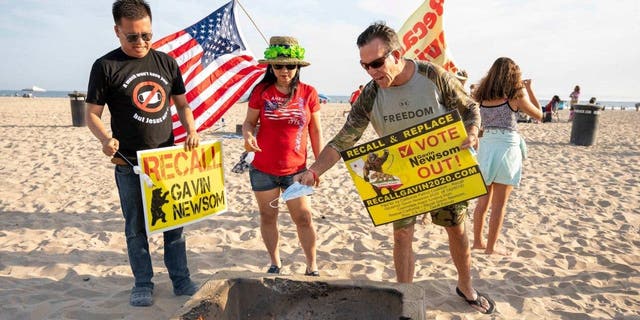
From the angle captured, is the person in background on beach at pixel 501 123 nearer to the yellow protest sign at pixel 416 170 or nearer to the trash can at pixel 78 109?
the yellow protest sign at pixel 416 170

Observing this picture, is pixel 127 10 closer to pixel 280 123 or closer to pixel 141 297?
pixel 280 123

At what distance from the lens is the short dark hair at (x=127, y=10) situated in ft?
8.87

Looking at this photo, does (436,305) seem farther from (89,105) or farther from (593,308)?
(89,105)

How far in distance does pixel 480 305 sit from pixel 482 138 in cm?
164

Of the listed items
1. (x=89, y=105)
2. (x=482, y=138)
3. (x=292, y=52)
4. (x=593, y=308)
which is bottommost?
(x=593, y=308)

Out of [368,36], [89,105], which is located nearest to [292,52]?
[368,36]

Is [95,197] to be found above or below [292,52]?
below

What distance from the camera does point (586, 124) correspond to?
40.8 feet

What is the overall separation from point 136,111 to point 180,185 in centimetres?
61

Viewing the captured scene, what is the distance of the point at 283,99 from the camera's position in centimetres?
326

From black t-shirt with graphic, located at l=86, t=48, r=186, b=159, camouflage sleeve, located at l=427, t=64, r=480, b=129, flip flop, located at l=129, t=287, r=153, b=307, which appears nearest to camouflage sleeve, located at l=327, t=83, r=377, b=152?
camouflage sleeve, located at l=427, t=64, r=480, b=129

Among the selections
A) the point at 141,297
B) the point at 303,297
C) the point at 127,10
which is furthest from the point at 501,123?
the point at 141,297

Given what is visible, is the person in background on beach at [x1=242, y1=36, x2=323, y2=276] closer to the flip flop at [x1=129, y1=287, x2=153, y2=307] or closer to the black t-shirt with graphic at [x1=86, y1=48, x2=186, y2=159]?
the black t-shirt with graphic at [x1=86, y1=48, x2=186, y2=159]

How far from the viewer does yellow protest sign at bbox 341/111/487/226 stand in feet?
8.37
